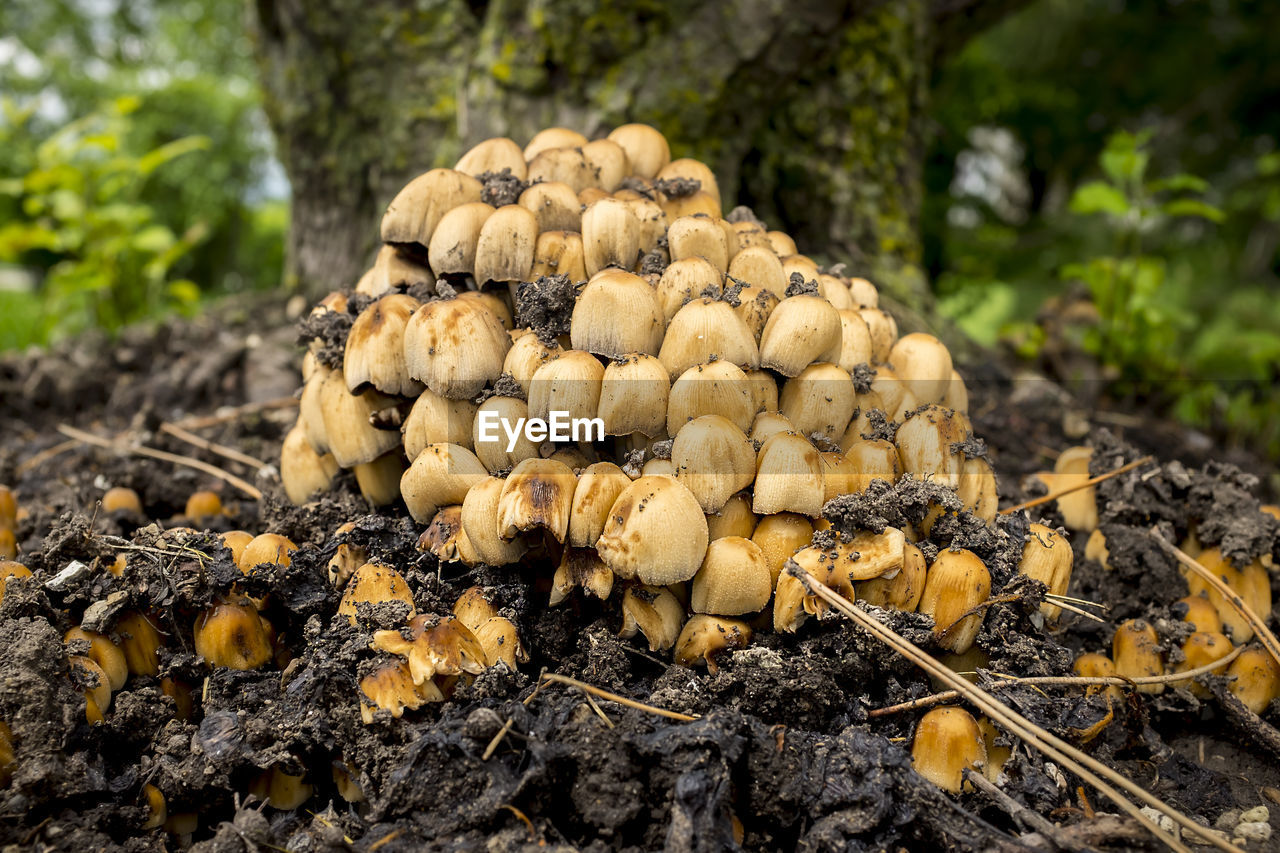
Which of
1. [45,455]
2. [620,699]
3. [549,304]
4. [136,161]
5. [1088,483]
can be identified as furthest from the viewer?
[136,161]

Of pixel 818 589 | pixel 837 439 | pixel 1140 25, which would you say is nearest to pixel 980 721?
pixel 818 589

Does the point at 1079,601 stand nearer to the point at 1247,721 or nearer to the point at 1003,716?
the point at 1247,721

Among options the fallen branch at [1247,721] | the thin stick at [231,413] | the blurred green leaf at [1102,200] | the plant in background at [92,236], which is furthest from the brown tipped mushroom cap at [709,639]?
the plant in background at [92,236]

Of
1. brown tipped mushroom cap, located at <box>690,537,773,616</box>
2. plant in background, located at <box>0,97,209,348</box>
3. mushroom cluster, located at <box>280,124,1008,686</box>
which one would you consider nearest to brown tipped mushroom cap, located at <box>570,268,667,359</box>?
mushroom cluster, located at <box>280,124,1008,686</box>

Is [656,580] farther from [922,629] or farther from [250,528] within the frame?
[250,528]

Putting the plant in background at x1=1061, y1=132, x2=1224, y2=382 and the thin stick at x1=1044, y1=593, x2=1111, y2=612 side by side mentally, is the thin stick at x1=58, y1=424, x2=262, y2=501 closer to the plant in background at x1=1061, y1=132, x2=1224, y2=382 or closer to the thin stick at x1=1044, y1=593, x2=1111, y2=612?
the thin stick at x1=1044, y1=593, x2=1111, y2=612

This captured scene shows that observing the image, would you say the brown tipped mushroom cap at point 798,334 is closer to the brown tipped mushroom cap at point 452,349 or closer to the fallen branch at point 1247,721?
the brown tipped mushroom cap at point 452,349

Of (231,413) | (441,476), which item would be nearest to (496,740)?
(441,476)
